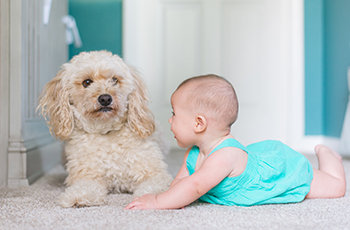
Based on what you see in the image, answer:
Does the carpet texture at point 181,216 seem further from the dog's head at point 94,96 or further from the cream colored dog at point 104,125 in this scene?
the dog's head at point 94,96

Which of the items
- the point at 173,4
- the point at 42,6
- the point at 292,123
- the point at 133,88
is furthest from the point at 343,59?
the point at 42,6

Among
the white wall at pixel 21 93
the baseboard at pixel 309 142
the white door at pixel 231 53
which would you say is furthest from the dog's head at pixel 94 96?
the baseboard at pixel 309 142

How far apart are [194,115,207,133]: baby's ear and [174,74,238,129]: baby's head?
15mm

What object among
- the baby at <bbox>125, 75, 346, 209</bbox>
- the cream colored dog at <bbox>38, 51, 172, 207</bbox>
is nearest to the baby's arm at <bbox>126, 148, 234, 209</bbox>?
the baby at <bbox>125, 75, 346, 209</bbox>

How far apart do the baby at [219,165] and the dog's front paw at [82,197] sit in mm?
163

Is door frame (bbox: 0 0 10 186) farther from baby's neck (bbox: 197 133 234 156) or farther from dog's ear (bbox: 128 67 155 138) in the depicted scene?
baby's neck (bbox: 197 133 234 156)

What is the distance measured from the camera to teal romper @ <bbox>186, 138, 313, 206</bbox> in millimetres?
1163

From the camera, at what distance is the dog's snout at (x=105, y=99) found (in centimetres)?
136

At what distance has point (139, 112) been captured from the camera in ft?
4.88

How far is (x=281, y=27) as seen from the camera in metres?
3.69

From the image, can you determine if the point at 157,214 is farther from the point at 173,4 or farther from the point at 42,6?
the point at 173,4

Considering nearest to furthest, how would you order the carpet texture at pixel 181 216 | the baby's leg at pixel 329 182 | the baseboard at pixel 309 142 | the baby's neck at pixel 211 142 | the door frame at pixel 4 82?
the carpet texture at pixel 181 216
the baby's neck at pixel 211 142
the baby's leg at pixel 329 182
the door frame at pixel 4 82
the baseboard at pixel 309 142

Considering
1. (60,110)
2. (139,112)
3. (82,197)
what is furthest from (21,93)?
(82,197)

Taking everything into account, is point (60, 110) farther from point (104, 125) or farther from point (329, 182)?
point (329, 182)
